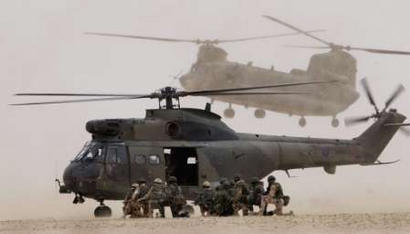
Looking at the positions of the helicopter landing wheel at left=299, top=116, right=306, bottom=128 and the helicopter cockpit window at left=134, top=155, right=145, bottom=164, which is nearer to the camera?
the helicopter cockpit window at left=134, top=155, right=145, bottom=164

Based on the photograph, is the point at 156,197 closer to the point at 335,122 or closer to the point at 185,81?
the point at 185,81

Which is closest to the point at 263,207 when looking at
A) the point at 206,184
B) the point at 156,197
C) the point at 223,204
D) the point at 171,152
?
the point at 223,204

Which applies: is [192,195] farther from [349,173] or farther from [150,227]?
[349,173]

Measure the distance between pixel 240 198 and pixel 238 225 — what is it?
5.15 metres

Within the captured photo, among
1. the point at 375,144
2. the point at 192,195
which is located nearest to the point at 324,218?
the point at 192,195

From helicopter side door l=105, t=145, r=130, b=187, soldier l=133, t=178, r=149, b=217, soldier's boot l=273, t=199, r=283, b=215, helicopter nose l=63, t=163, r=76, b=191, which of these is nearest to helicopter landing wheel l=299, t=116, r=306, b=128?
helicopter side door l=105, t=145, r=130, b=187

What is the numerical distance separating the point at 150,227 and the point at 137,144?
27.8ft

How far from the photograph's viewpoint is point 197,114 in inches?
1287

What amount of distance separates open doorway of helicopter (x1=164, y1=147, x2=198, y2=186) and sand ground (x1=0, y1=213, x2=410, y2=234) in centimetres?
685

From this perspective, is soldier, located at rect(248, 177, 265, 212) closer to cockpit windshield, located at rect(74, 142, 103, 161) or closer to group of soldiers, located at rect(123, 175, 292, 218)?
group of soldiers, located at rect(123, 175, 292, 218)

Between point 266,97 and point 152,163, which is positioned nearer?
point 152,163

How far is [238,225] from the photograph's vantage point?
76.8 ft

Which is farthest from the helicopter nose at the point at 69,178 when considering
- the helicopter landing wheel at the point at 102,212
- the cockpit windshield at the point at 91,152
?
the helicopter landing wheel at the point at 102,212

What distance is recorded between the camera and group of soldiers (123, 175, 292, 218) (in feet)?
92.5
